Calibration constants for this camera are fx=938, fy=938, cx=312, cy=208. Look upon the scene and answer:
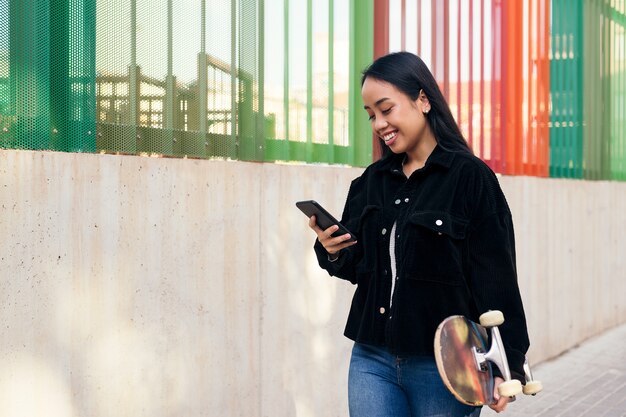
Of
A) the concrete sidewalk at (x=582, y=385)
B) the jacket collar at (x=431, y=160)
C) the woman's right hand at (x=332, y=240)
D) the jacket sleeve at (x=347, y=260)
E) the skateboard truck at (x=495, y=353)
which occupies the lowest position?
the concrete sidewalk at (x=582, y=385)

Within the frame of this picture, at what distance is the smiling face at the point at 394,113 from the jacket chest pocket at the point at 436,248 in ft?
0.84

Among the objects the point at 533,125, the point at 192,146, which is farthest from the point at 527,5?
the point at 192,146

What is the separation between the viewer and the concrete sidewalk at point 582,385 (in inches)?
260

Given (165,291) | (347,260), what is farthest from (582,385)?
(347,260)

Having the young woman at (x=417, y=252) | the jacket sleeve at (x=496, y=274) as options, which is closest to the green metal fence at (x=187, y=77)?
the young woman at (x=417, y=252)

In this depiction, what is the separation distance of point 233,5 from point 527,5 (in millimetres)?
4744

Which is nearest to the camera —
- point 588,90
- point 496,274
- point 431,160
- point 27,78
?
point 496,274

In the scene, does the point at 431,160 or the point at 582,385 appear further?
the point at 582,385

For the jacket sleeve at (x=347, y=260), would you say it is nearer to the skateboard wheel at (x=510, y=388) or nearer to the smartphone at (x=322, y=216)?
the smartphone at (x=322, y=216)

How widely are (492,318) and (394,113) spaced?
2.16 ft

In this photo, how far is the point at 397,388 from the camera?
263 cm

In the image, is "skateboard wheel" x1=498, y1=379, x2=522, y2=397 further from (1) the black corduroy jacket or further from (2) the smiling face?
(2) the smiling face

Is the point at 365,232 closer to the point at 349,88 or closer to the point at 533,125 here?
the point at 349,88

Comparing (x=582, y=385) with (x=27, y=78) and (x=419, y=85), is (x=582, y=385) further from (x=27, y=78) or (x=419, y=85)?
(x=27, y=78)
